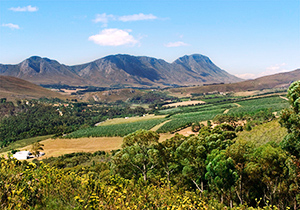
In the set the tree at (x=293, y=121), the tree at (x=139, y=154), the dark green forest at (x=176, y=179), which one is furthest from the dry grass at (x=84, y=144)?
the tree at (x=293, y=121)

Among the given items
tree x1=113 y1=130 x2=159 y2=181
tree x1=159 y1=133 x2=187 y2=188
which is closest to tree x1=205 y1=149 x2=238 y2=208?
tree x1=113 y1=130 x2=159 y2=181

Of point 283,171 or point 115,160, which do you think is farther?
point 115,160

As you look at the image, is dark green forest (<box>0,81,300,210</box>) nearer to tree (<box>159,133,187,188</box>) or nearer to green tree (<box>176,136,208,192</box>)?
green tree (<box>176,136,208,192</box>)

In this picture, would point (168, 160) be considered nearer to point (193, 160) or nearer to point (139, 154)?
point (193, 160)

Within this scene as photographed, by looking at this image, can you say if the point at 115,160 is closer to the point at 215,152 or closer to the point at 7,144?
the point at 215,152

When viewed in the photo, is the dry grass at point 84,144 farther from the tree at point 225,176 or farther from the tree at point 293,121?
the tree at point 293,121

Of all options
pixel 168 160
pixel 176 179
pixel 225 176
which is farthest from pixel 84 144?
pixel 225 176

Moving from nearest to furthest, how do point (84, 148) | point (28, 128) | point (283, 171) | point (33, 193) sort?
point (33, 193), point (283, 171), point (84, 148), point (28, 128)

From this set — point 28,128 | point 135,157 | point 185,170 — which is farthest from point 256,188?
point 28,128

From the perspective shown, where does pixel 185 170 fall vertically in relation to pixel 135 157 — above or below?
below
